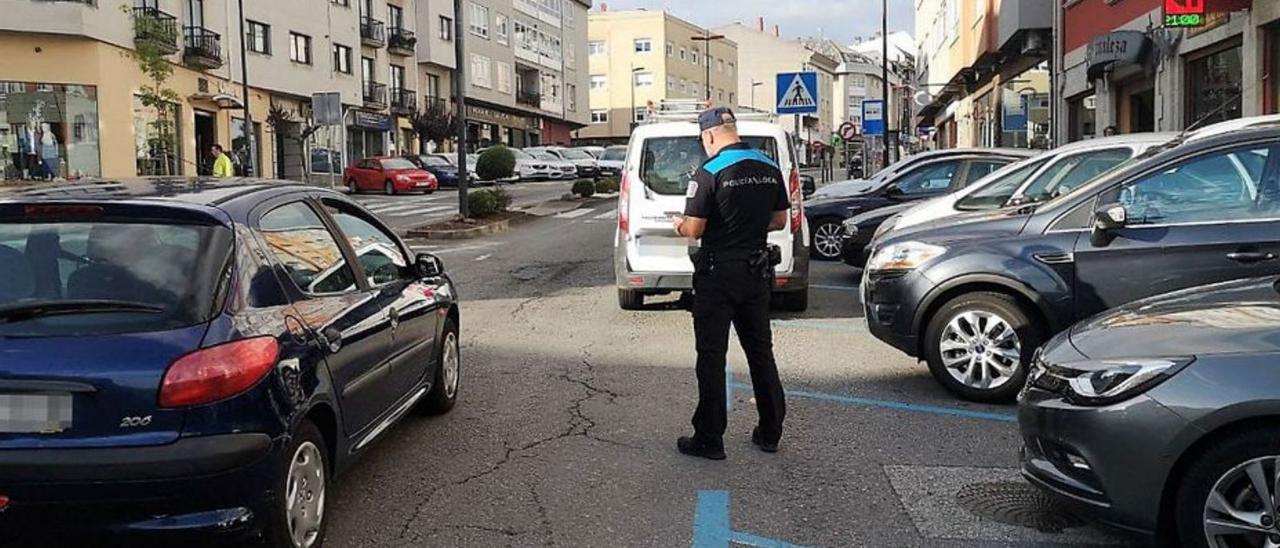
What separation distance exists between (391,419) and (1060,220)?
159 inches

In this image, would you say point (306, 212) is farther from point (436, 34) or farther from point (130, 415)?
point (436, 34)

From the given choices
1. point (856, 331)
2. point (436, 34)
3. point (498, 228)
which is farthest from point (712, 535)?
point (436, 34)

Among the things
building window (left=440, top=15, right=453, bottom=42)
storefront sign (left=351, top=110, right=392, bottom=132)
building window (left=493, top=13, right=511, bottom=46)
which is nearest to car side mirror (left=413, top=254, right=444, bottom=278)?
storefront sign (left=351, top=110, right=392, bottom=132)

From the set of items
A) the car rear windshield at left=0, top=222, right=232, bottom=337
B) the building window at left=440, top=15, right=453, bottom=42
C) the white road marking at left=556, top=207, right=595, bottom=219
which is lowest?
the white road marking at left=556, top=207, right=595, bottom=219

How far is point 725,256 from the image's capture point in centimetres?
539

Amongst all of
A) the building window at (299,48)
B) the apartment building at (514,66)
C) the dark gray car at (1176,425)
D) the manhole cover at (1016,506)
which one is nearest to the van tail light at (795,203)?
the manhole cover at (1016,506)

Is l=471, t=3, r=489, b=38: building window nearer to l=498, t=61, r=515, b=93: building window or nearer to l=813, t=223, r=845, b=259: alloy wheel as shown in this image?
l=498, t=61, r=515, b=93: building window

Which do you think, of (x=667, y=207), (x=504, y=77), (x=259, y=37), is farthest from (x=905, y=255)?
(x=504, y=77)

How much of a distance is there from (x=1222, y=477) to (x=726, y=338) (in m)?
2.39

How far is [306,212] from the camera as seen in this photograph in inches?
191

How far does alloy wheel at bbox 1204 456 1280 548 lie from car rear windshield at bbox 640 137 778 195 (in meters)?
6.42

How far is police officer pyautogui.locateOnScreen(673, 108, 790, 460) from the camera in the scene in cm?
538

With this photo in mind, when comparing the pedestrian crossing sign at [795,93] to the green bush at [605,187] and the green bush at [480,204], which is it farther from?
the green bush at [605,187]

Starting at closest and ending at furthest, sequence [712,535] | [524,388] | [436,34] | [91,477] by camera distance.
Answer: [91,477]
[712,535]
[524,388]
[436,34]
